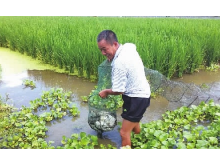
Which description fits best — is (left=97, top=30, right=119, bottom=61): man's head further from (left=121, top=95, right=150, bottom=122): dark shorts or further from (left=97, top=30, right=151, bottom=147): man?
(left=121, top=95, right=150, bottom=122): dark shorts

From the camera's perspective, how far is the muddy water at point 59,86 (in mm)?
3178

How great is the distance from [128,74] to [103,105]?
1.88 ft

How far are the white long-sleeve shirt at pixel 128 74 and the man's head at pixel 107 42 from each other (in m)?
0.06

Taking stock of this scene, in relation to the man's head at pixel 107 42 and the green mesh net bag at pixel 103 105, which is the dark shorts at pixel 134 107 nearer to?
the green mesh net bag at pixel 103 105

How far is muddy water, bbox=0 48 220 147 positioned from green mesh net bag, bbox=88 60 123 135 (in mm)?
265

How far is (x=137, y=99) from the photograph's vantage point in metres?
2.37

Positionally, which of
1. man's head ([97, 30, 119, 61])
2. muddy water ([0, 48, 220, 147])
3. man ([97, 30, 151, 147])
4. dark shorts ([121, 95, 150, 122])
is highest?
man's head ([97, 30, 119, 61])

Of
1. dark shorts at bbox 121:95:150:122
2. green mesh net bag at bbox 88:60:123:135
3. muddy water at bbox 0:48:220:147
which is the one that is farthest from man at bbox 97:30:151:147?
muddy water at bbox 0:48:220:147

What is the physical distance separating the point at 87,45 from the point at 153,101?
197 centimetres

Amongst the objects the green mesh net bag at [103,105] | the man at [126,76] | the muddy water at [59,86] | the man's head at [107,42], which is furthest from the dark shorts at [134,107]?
the muddy water at [59,86]

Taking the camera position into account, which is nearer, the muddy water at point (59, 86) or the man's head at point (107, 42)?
the man's head at point (107, 42)

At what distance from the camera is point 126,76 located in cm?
231

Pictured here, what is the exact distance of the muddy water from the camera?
3.18m

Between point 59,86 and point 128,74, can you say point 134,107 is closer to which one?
point 128,74
